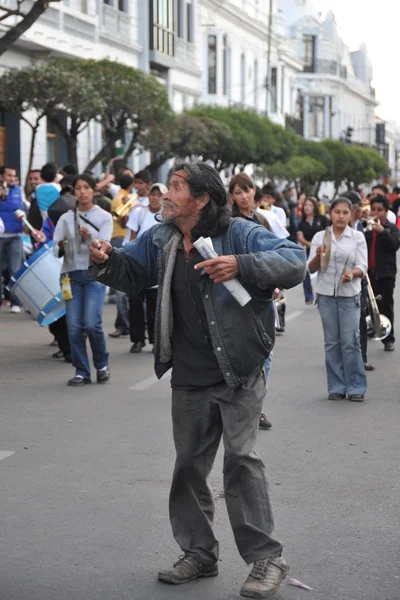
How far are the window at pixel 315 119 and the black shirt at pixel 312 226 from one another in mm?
81228

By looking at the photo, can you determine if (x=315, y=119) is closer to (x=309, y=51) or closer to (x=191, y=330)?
(x=309, y=51)

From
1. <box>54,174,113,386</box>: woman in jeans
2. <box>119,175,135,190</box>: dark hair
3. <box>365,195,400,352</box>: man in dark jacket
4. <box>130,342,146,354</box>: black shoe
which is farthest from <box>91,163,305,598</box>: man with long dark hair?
<box>119,175,135,190</box>: dark hair

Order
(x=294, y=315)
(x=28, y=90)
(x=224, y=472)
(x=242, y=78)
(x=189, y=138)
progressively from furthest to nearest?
1. (x=242, y=78)
2. (x=189, y=138)
3. (x=28, y=90)
4. (x=294, y=315)
5. (x=224, y=472)

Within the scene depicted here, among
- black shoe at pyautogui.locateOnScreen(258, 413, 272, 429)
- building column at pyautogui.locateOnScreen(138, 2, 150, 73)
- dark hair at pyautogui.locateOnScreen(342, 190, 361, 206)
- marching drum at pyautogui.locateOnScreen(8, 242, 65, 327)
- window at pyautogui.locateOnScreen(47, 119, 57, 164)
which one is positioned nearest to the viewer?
black shoe at pyautogui.locateOnScreen(258, 413, 272, 429)

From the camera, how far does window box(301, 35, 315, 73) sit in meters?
102

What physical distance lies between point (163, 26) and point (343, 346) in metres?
31.6

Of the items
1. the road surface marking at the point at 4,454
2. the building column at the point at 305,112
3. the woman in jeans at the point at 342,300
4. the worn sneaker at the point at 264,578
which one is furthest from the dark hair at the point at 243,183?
the building column at the point at 305,112

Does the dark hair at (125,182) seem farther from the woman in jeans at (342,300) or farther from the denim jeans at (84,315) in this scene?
Answer: the woman in jeans at (342,300)

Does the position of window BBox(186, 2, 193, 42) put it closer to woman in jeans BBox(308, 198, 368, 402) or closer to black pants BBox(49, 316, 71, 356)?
black pants BBox(49, 316, 71, 356)

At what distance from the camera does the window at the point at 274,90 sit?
6556 centimetres

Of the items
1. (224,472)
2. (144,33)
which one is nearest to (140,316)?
(224,472)

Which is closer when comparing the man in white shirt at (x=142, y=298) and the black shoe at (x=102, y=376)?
the black shoe at (x=102, y=376)

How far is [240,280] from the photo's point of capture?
4801 millimetres

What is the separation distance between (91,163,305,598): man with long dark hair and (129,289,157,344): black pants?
7.22 metres
